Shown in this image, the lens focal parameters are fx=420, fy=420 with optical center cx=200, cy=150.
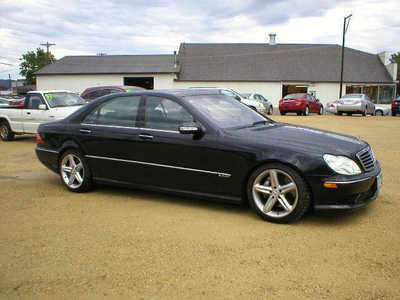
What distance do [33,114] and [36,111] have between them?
0.54 feet

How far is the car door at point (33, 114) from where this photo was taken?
38.3 feet

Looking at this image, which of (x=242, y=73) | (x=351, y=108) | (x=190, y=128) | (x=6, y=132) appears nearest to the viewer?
(x=190, y=128)

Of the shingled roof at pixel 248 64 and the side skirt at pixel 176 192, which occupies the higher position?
the shingled roof at pixel 248 64

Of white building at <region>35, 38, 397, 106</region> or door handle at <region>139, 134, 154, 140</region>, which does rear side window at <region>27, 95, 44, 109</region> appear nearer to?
door handle at <region>139, 134, 154, 140</region>

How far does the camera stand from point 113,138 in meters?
5.72

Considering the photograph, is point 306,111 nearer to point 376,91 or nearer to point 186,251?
point 376,91

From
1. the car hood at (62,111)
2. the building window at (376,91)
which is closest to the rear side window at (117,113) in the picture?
the car hood at (62,111)

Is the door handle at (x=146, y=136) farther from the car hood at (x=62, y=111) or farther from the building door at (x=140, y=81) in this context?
the building door at (x=140, y=81)

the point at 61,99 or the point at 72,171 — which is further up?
the point at 61,99

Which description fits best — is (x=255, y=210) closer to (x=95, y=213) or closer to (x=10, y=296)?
(x=95, y=213)

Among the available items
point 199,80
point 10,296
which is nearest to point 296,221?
point 10,296

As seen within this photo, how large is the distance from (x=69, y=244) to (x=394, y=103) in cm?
2498

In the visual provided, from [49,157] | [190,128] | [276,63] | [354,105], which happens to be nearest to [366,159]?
[190,128]

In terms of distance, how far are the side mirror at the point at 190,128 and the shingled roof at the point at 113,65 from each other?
37.1 m
